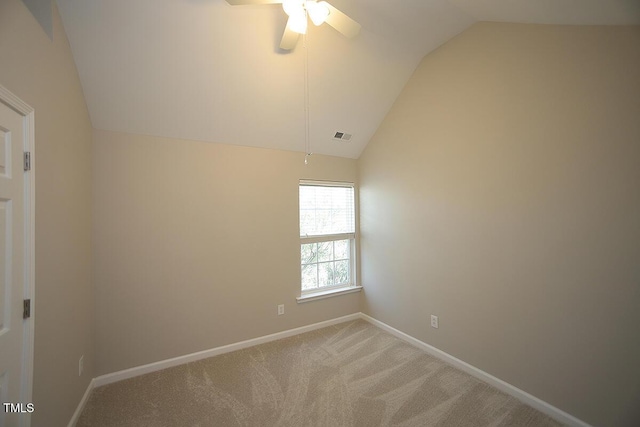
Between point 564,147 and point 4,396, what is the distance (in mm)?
3376

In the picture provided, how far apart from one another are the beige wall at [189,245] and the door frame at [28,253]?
39.3 inches

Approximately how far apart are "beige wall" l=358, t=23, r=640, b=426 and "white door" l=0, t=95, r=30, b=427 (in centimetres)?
294

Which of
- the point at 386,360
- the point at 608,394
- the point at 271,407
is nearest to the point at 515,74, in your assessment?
the point at 608,394

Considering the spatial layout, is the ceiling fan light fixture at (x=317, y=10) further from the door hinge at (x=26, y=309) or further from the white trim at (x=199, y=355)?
the white trim at (x=199, y=355)

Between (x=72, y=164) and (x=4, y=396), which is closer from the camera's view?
(x=4, y=396)

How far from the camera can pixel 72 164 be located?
177 cm

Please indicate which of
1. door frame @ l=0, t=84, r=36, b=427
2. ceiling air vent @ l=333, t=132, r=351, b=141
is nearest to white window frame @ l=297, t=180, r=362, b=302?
ceiling air vent @ l=333, t=132, r=351, b=141

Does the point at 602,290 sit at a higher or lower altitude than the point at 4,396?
higher

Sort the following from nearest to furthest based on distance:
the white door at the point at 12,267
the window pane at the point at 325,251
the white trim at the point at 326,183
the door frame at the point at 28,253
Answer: the white door at the point at 12,267 < the door frame at the point at 28,253 < the white trim at the point at 326,183 < the window pane at the point at 325,251

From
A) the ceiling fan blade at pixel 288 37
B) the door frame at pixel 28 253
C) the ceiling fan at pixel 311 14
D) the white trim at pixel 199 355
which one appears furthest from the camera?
the white trim at pixel 199 355

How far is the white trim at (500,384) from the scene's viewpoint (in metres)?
1.72

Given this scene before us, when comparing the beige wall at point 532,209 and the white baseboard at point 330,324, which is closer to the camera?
the beige wall at point 532,209

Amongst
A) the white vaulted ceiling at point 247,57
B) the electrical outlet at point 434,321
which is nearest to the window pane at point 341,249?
the electrical outlet at point 434,321

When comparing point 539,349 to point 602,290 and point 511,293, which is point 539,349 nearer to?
point 511,293
